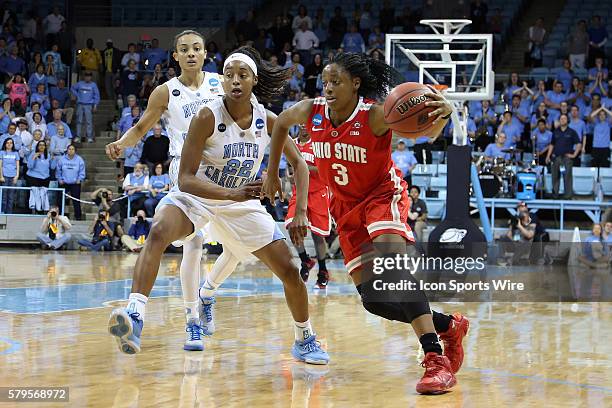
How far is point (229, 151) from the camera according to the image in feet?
19.5

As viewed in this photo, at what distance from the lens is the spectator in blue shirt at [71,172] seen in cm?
1805

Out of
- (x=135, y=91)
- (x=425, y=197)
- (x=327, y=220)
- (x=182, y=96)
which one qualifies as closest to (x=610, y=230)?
(x=425, y=197)

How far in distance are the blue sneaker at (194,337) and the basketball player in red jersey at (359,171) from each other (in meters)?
1.26

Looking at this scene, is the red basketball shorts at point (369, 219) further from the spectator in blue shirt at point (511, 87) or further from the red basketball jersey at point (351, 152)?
the spectator in blue shirt at point (511, 87)

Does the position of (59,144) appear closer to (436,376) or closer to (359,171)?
(359,171)

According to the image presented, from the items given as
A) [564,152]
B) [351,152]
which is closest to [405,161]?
[564,152]

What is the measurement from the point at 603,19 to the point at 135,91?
11064 millimetres

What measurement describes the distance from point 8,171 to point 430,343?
45.9 ft

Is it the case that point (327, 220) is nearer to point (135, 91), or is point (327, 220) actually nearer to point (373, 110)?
point (373, 110)

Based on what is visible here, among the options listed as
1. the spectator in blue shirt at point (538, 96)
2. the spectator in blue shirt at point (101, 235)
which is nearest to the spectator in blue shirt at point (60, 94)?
the spectator in blue shirt at point (101, 235)

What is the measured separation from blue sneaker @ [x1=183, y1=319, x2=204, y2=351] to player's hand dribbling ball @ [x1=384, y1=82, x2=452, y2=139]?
2.09 metres

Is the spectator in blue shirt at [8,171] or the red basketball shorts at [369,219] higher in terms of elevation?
the red basketball shorts at [369,219]

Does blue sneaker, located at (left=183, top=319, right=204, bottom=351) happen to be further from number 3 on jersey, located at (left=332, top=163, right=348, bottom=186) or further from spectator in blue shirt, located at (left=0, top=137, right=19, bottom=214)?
spectator in blue shirt, located at (left=0, top=137, right=19, bottom=214)

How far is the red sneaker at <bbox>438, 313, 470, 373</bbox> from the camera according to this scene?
5512 millimetres
